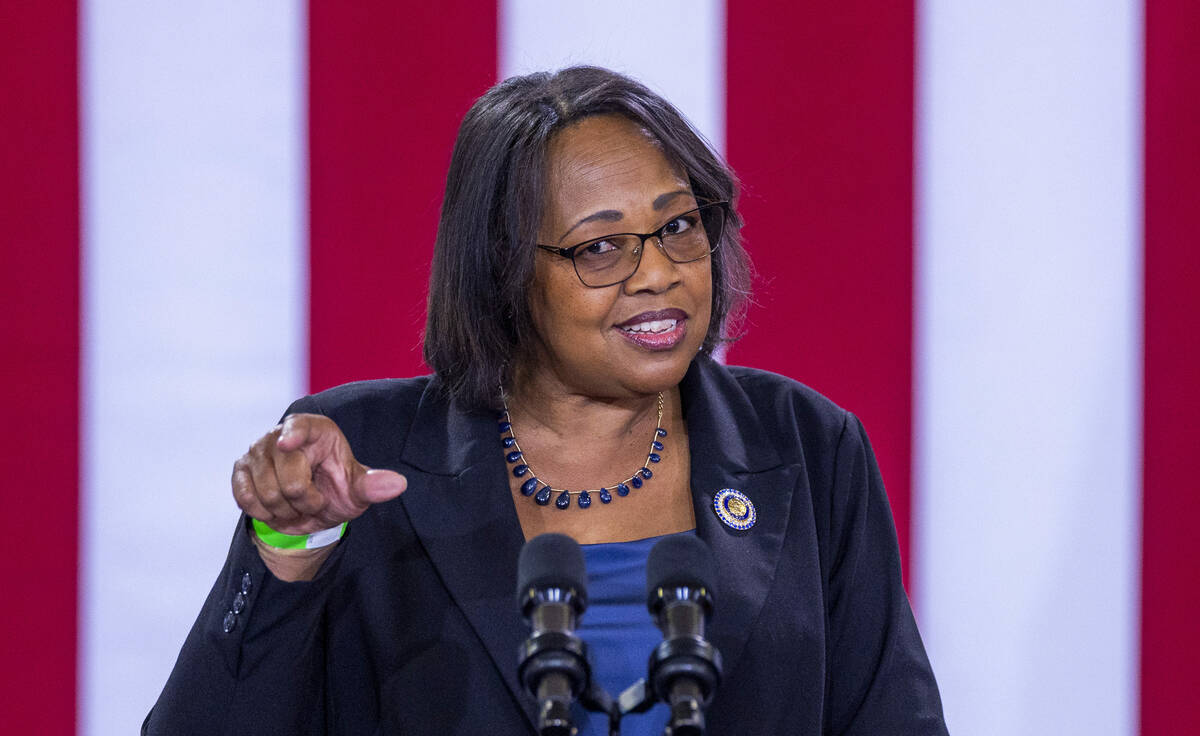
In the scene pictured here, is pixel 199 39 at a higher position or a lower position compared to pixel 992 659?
higher

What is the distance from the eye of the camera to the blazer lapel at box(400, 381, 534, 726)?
134cm

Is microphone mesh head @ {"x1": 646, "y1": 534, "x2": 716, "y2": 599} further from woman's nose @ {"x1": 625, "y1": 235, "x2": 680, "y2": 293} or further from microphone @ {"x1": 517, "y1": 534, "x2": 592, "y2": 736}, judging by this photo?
woman's nose @ {"x1": 625, "y1": 235, "x2": 680, "y2": 293}

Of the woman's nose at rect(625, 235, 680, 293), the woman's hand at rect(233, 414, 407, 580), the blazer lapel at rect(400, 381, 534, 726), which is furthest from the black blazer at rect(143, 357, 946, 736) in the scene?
the woman's nose at rect(625, 235, 680, 293)

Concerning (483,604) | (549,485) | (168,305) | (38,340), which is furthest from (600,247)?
(38,340)

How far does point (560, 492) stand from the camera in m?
1.50

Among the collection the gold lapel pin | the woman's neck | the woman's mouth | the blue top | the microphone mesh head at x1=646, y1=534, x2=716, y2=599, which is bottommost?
the blue top

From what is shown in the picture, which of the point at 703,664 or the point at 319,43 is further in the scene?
the point at 319,43

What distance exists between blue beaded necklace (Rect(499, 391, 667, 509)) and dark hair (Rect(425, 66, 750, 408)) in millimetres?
48

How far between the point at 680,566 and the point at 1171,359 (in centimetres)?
153

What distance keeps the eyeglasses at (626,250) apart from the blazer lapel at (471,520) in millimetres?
238

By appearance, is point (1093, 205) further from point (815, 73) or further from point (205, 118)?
point (205, 118)

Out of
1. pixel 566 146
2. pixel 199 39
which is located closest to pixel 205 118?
pixel 199 39

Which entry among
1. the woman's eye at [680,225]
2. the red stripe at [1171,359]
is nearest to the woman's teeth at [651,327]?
the woman's eye at [680,225]

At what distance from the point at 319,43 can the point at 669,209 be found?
0.92 meters
